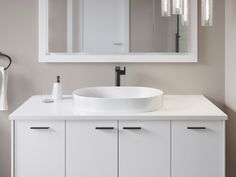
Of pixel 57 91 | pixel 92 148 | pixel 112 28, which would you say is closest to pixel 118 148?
pixel 92 148

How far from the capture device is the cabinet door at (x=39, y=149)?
217cm

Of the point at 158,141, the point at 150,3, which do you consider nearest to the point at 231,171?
the point at 158,141

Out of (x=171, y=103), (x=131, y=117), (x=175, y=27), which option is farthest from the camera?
(x=175, y=27)

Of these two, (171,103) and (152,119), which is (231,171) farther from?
(152,119)

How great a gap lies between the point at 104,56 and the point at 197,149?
1.03 meters

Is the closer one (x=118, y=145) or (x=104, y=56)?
(x=118, y=145)

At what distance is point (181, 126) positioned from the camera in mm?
2150

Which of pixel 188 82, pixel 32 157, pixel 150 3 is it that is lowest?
pixel 32 157

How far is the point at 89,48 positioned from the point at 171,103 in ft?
2.50

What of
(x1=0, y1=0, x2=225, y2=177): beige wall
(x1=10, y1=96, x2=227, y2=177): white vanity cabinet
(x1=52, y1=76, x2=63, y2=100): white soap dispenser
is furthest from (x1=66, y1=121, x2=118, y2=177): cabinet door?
(x1=0, y1=0, x2=225, y2=177): beige wall

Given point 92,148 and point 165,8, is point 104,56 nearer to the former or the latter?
point 165,8

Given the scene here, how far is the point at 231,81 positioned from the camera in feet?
8.71

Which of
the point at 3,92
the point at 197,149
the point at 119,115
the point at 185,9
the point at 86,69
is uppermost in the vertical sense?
the point at 185,9

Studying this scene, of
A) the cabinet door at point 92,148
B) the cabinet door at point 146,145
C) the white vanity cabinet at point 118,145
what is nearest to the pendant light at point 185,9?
the white vanity cabinet at point 118,145
